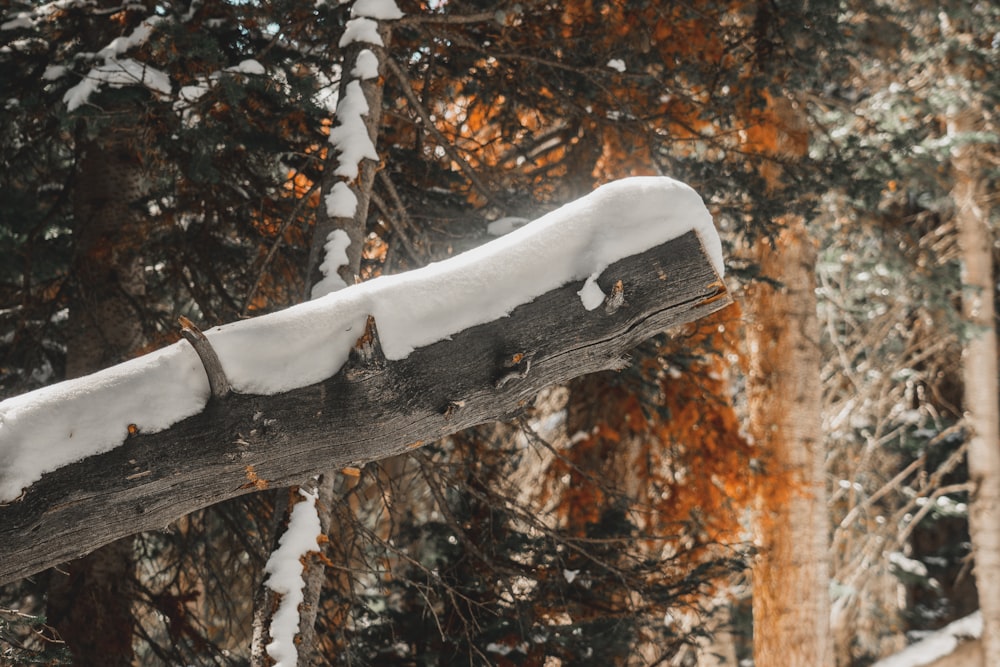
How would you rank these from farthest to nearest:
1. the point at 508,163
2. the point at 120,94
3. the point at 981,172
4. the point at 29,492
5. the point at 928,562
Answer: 1. the point at 928,562
2. the point at 981,172
3. the point at 508,163
4. the point at 120,94
5. the point at 29,492

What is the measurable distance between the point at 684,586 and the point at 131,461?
363 cm

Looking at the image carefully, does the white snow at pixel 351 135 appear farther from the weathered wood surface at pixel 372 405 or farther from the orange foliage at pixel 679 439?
the orange foliage at pixel 679 439

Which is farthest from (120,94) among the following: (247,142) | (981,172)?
(981,172)

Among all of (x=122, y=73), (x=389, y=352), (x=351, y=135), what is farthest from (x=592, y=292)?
(x=122, y=73)

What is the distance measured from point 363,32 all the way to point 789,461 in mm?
5512

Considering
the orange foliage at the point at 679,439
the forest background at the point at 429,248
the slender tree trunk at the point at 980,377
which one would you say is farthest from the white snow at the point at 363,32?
the slender tree trunk at the point at 980,377

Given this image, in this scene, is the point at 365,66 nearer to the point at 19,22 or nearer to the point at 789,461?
the point at 19,22

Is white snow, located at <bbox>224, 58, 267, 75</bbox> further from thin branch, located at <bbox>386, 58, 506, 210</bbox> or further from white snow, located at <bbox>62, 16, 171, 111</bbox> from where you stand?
thin branch, located at <bbox>386, 58, 506, 210</bbox>

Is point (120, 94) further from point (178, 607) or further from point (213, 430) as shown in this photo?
point (178, 607)

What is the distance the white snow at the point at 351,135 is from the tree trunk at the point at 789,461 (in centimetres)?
435

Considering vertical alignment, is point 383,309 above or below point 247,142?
below

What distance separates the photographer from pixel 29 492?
1.60 metres

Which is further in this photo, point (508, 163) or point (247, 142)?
point (508, 163)

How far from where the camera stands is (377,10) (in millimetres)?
3346
